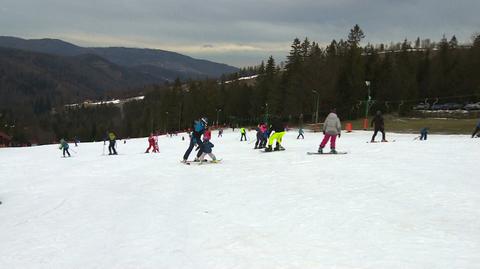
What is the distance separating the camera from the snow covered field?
20.1ft

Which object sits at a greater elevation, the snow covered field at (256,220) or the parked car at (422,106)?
the parked car at (422,106)

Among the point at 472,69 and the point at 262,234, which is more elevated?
the point at 472,69

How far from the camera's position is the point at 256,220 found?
8055 mm

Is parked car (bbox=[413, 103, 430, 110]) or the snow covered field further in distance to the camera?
parked car (bbox=[413, 103, 430, 110])

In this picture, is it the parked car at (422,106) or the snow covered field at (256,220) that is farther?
the parked car at (422,106)

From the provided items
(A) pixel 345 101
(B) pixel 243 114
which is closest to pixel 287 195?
(A) pixel 345 101

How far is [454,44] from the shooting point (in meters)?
113

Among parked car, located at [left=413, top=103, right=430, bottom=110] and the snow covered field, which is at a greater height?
parked car, located at [left=413, top=103, right=430, bottom=110]

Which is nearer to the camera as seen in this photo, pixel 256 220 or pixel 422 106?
pixel 256 220

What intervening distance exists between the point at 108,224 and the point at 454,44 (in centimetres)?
12057

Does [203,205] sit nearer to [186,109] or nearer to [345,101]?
[345,101]

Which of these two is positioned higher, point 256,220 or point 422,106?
point 422,106

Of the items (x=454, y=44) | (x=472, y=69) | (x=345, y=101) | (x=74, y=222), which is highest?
(x=454, y=44)

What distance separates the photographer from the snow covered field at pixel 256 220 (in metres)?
6.14
